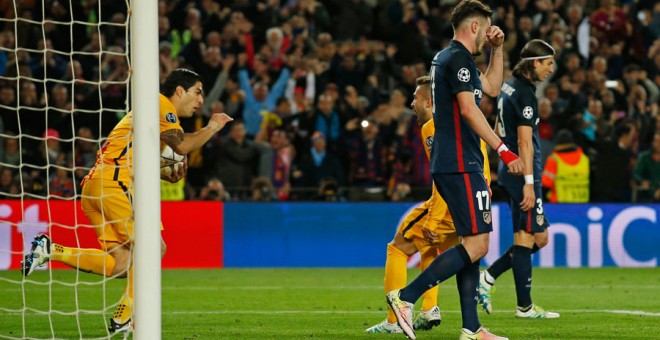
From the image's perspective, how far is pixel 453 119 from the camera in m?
7.19

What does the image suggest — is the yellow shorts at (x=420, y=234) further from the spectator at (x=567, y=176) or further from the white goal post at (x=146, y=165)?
the spectator at (x=567, y=176)

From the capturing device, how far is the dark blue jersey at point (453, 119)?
23.4ft

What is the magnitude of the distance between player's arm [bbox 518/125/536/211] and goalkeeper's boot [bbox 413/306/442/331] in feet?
3.64

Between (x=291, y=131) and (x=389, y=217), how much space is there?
217 centimetres

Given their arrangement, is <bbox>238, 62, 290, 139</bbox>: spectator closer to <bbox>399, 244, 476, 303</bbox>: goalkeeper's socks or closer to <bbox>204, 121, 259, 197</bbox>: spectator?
<bbox>204, 121, 259, 197</bbox>: spectator

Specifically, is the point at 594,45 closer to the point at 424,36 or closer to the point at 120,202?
the point at 424,36

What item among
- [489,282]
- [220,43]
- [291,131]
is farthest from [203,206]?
[489,282]

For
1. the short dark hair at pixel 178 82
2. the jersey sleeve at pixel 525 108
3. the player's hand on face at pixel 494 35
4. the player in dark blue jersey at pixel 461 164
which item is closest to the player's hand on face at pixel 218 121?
the short dark hair at pixel 178 82

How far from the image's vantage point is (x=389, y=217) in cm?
1602

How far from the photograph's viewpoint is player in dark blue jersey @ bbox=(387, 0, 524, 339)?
280 inches

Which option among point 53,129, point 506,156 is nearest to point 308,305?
point 506,156

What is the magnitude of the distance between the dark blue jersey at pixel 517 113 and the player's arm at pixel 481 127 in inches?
92.8

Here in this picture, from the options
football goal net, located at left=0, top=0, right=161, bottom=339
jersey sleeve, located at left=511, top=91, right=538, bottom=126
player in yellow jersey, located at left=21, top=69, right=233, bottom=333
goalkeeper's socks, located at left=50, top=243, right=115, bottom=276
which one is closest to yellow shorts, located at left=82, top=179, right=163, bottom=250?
player in yellow jersey, located at left=21, top=69, right=233, bottom=333

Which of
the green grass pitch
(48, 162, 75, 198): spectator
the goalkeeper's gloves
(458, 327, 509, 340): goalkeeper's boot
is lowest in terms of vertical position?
the green grass pitch
